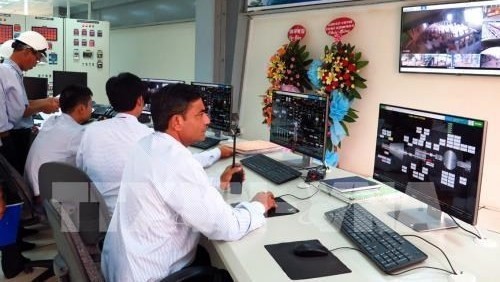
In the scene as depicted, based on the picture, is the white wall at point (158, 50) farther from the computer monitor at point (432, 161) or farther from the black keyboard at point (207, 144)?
the computer monitor at point (432, 161)

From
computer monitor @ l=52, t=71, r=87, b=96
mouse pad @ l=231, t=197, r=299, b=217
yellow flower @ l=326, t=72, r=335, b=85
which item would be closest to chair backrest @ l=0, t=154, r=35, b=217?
Result: mouse pad @ l=231, t=197, r=299, b=217

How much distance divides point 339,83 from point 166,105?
1469 millimetres

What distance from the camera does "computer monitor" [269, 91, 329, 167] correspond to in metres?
1.97

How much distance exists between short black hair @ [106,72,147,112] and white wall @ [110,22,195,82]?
299 cm

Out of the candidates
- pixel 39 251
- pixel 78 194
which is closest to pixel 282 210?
pixel 78 194

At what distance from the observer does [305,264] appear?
116 cm

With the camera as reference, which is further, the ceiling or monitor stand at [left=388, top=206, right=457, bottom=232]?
the ceiling

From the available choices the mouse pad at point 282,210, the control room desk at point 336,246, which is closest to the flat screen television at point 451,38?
the control room desk at point 336,246

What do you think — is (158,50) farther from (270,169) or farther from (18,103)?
(270,169)

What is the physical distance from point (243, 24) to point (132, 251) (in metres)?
2.79

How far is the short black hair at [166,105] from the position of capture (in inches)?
54.4

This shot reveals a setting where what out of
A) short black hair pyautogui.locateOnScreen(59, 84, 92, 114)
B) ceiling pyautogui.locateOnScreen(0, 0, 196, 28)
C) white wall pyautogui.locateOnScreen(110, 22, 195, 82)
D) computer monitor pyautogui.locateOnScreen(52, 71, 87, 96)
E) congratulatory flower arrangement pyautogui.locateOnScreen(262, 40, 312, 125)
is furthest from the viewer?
white wall pyautogui.locateOnScreen(110, 22, 195, 82)

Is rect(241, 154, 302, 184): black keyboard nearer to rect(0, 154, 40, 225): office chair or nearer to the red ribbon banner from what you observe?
the red ribbon banner

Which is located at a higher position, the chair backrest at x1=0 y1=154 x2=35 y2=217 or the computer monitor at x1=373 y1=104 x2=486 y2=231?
the computer monitor at x1=373 y1=104 x2=486 y2=231
